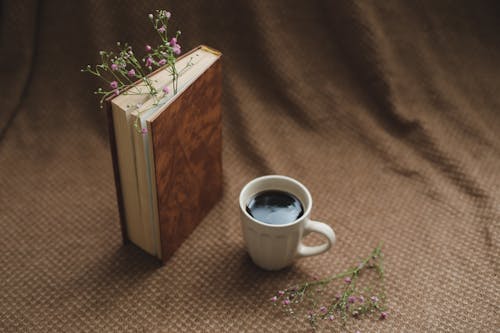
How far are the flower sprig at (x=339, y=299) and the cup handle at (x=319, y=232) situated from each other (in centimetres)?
4

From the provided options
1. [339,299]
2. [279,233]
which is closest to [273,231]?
[279,233]

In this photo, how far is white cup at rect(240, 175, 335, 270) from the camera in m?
0.74

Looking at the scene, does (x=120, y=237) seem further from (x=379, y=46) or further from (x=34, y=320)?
(x=379, y=46)

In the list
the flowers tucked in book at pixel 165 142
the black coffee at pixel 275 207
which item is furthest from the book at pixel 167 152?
the black coffee at pixel 275 207

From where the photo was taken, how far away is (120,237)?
860 mm

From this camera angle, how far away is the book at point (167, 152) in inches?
27.1

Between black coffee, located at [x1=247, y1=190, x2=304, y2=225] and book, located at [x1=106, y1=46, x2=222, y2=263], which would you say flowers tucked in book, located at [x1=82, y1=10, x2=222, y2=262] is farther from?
black coffee, located at [x1=247, y1=190, x2=304, y2=225]

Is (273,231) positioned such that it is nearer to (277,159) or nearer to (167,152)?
(167,152)

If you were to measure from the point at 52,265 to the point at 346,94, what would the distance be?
60 centimetres

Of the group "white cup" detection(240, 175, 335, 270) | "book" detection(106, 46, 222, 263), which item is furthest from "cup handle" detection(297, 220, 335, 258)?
"book" detection(106, 46, 222, 263)

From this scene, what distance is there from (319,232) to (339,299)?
0.10m

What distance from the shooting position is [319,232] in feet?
2.54

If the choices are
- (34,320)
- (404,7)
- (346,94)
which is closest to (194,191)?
(34,320)

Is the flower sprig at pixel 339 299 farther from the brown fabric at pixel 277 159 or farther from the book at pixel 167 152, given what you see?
the book at pixel 167 152
